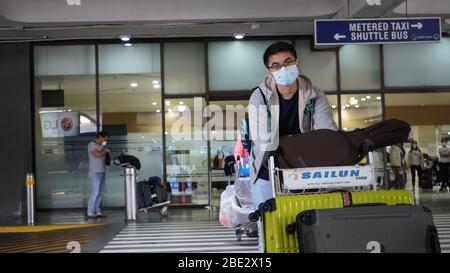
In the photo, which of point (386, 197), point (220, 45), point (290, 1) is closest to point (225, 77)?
point (220, 45)

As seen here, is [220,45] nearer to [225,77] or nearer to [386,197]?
[225,77]

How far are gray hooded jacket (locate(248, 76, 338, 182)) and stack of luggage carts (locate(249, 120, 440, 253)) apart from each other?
9 cm

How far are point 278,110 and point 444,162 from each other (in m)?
14.2

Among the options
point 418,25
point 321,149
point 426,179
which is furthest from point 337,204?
point 426,179

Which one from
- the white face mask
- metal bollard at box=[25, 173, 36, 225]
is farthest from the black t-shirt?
metal bollard at box=[25, 173, 36, 225]

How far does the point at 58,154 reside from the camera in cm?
1358

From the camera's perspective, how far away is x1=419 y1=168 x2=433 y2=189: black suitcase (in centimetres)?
1742

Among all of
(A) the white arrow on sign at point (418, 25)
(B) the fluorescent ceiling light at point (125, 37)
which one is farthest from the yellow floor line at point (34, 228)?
(A) the white arrow on sign at point (418, 25)

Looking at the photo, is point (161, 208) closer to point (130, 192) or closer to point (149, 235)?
point (130, 192)

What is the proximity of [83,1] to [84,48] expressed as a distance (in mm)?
2364

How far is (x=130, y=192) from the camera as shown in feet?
36.8

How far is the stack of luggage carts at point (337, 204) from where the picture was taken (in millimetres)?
3031

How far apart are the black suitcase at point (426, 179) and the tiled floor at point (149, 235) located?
490 centimetres
